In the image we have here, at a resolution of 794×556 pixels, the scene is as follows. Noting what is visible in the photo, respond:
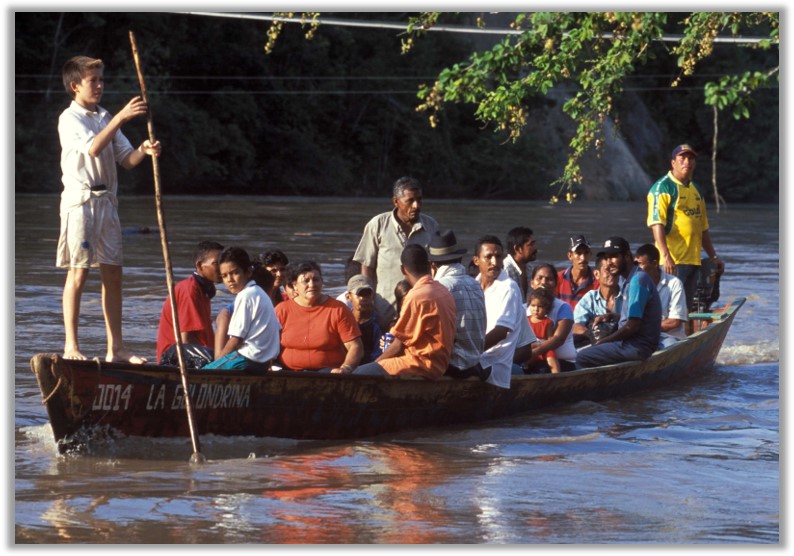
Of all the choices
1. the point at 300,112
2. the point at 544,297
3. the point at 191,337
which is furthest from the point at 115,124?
the point at 300,112

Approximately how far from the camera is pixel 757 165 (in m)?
53.5

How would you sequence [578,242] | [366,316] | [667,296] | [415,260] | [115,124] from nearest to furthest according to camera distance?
[115,124], [415,260], [366,316], [578,242], [667,296]

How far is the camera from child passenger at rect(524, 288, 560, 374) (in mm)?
8703

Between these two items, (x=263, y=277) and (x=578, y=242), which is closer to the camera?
(x=263, y=277)

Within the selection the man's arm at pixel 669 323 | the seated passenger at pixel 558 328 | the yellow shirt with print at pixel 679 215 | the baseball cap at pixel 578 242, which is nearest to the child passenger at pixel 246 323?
the seated passenger at pixel 558 328

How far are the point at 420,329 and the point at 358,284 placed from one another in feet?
3.06

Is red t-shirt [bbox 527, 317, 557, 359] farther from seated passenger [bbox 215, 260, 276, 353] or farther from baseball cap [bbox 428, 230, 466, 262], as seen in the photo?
seated passenger [bbox 215, 260, 276, 353]

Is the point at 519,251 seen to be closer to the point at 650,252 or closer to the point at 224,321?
the point at 650,252

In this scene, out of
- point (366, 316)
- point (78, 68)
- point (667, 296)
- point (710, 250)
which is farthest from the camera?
point (710, 250)

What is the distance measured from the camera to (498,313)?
7.98 metres

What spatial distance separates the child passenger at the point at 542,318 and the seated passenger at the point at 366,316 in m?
1.11

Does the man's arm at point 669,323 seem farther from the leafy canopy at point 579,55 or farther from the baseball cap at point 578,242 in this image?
the leafy canopy at point 579,55

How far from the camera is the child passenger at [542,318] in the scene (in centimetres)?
870

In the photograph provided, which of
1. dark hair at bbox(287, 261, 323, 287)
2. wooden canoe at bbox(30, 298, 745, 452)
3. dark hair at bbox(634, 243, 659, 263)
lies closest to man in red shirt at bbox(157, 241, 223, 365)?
dark hair at bbox(287, 261, 323, 287)
